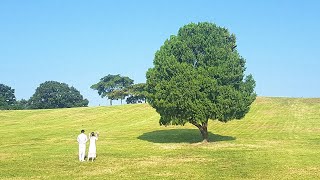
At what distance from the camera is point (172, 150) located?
3897 cm

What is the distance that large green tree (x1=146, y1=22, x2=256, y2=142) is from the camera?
43.5 m

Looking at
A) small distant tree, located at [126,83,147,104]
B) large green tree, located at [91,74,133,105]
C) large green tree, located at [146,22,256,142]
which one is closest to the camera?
large green tree, located at [146,22,256,142]

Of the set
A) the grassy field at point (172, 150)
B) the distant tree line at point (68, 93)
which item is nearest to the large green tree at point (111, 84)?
the distant tree line at point (68, 93)

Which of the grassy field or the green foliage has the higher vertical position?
the green foliage

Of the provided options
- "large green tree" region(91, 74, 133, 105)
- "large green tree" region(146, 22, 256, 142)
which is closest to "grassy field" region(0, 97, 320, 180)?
"large green tree" region(146, 22, 256, 142)

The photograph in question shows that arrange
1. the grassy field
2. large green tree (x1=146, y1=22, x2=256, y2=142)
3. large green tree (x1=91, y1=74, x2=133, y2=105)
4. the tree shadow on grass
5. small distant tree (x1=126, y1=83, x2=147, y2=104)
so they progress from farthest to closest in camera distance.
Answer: large green tree (x1=91, y1=74, x2=133, y2=105)
small distant tree (x1=126, y1=83, x2=147, y2=104)
the tree shadow on grass
large green tree (x1=146, y1=22, x2=256, y2=142)
the grassy field

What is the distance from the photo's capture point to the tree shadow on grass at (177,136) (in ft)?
166

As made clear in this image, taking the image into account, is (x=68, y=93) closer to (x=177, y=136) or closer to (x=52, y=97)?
(x=52, y=97)

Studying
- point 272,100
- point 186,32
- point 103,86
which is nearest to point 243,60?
point 186,32

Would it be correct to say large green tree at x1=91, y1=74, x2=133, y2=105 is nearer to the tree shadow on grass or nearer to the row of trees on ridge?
the row of trees on ridge

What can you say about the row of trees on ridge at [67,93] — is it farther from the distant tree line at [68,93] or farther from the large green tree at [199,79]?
the large green tree at [199,79]

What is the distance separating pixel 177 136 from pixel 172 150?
630 inches

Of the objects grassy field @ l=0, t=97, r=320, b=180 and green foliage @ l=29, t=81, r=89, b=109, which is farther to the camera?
green foliage @ l=29, t=81, r=89, b=109

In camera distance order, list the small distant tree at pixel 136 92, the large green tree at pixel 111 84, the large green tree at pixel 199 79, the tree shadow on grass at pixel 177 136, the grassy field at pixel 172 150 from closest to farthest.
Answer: the grassy field at pixel 172 150 < the large green tree at pixel 199 79 < the tree shadow on grass at pixel 177 136 < the small distant tree at pixel 136 92 < the large green tree at pixel 111 84
